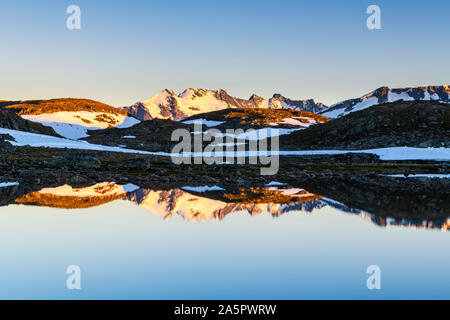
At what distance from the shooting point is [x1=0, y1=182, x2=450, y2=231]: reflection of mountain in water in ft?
61.9

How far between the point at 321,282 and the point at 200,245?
4.71m

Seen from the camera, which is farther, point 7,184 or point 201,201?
point 7,184

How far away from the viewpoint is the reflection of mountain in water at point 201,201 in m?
18.9

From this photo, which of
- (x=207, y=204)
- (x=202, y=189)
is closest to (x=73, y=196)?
(x=207, y=204)

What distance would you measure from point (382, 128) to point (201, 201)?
440ft

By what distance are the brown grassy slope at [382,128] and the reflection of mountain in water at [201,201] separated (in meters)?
103

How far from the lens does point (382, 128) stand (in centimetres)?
14338

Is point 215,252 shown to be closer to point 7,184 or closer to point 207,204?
point 207,204

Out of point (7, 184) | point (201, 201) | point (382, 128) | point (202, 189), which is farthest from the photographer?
point (382, 128)

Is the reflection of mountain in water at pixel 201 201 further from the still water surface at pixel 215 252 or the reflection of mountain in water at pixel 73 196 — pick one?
the still water surface at pixel 215 252

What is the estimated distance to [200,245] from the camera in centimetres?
1292
